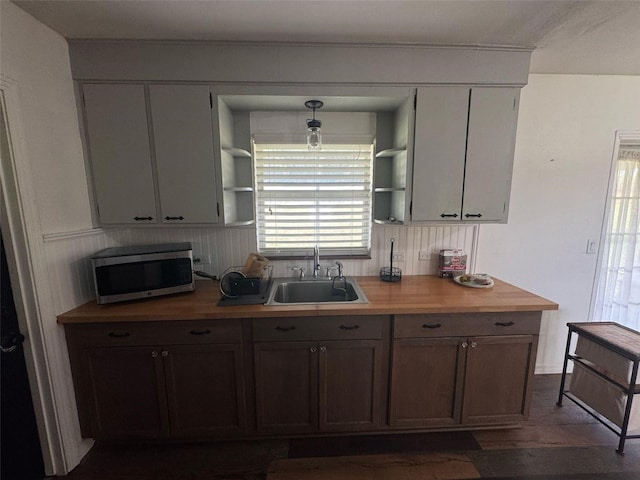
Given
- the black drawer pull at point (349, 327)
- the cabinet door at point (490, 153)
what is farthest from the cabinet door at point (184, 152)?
the cabinet door at point (490, 153)

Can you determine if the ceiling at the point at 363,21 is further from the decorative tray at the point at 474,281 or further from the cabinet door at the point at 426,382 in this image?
the cabinet door at the point at 426,382

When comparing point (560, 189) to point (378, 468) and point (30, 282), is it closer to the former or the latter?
point (378, 468)

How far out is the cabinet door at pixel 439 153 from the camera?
5.84ft

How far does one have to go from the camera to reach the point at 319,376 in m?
1.66

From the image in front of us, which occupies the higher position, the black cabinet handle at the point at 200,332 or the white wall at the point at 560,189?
the white wall at the point at 560,189

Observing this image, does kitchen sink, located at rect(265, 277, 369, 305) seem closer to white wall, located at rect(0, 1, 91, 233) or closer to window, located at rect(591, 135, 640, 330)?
white wall, located at rect(0, 1, 91, 233)

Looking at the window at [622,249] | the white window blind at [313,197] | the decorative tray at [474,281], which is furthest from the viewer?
the window at [622,249]

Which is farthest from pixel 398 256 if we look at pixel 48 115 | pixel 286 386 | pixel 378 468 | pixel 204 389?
pixel 48 115

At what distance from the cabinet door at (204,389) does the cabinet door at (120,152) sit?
951 millimetres

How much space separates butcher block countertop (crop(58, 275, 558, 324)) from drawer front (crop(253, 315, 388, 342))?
57mm

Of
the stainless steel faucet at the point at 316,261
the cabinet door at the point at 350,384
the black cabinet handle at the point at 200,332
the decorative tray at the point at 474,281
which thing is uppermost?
the stainless steel faucet at the point at 316,261

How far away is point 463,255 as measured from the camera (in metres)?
2.21

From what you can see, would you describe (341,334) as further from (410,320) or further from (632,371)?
(632,371)

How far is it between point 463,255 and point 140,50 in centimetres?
270
